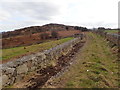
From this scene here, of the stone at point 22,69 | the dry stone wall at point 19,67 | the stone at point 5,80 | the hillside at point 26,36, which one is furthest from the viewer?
the hillside at point 26,36

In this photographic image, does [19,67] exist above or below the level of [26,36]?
below

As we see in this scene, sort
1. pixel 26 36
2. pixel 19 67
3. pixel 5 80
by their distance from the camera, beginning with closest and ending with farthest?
pixel 5 80, pixel 19 67, pixel 26 36

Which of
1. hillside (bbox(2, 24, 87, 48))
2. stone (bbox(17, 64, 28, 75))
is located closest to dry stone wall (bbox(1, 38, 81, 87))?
stone (bbox(17, 64, 28, 75))

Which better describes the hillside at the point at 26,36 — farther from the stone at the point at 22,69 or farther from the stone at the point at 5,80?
the stone at the point at 5,80

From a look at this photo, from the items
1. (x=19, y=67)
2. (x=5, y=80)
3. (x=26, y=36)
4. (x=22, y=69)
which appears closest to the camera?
(x=5, y=80)

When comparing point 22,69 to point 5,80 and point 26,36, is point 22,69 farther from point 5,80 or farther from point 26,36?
point 26,36

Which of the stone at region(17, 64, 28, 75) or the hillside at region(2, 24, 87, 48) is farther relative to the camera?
the hillside at region(2, 24, 87, 48)

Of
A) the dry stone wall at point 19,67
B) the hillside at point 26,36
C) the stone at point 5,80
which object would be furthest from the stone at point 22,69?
the hillside at point 26,36

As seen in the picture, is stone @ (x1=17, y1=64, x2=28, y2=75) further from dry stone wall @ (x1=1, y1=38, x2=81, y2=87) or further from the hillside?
the hillside

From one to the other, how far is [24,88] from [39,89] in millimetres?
805

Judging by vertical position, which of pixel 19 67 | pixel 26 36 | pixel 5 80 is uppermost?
pixel 26 36

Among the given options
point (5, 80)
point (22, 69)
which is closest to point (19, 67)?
point (22, 69)

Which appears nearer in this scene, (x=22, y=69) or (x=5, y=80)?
(x=5, y=80)

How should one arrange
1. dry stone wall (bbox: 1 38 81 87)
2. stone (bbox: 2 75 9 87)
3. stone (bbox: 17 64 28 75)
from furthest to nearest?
1. stone (bbox: 17 64 28 75)
2. dry stone wall (bbox: 1 38 81 87)
3. stone (bbox: 2 75 9 87)
